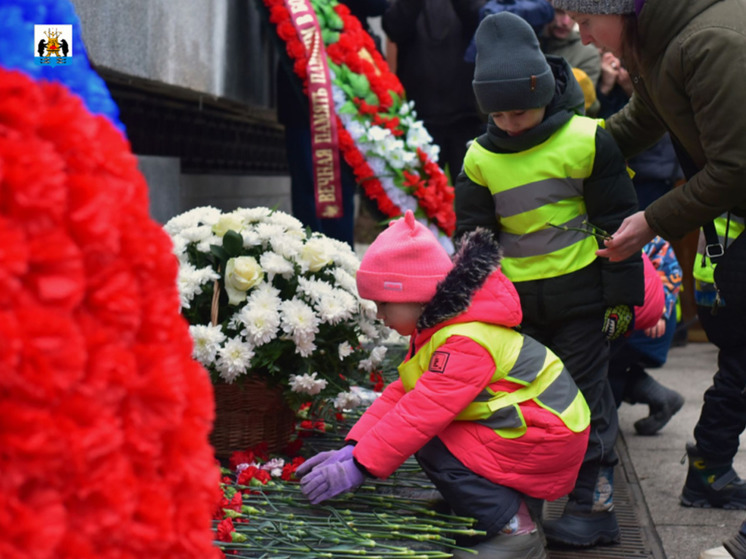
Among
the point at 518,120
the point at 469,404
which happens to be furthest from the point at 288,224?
the point at 469,404

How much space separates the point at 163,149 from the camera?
5.34 meters

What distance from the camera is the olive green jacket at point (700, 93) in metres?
2.51

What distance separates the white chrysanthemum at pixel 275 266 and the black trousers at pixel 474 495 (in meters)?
0.73

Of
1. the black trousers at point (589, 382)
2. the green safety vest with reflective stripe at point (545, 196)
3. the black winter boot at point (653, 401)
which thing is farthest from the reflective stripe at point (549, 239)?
the black winter boot at point (653, 401)

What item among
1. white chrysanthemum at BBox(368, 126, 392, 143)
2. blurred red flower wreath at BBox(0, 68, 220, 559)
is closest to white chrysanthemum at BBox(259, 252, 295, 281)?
blurred red flower wreath at BBox(0, 68, 220, 559)

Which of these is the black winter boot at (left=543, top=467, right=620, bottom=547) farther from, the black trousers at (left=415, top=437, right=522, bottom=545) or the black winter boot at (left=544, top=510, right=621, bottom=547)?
the black trousers at (left=415, top=437, right=522, bottom=545)

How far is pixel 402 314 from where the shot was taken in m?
2.72

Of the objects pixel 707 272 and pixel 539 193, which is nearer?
pixel 539 193

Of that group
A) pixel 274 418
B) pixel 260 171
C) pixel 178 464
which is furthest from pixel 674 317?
pixel 260 171

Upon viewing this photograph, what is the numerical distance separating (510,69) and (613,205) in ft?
1.62

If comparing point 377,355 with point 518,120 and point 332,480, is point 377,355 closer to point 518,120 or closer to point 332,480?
point 332,480

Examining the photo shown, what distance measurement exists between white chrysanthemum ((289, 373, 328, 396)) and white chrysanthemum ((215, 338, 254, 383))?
0.47 feet

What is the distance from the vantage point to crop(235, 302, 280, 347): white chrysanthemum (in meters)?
2.88

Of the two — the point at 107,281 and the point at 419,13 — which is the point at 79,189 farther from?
the point at 419,13
